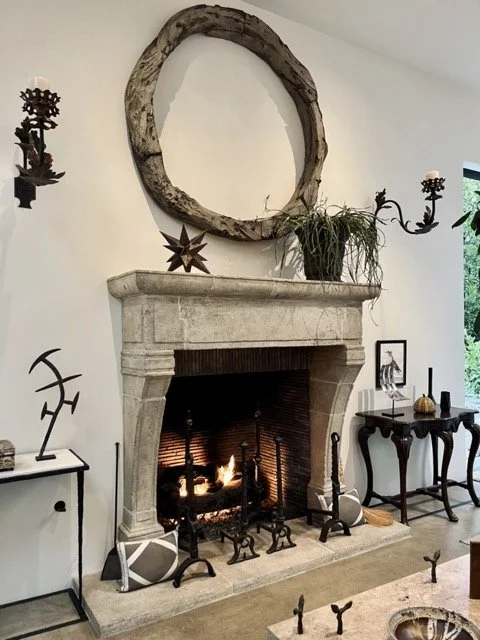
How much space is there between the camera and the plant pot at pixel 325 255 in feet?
10.0

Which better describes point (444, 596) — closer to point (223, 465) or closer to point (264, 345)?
point (264, 345)

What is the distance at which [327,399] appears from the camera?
329 centimetres

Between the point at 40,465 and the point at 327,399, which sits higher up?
the point at 327,399

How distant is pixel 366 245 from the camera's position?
10.3 feet

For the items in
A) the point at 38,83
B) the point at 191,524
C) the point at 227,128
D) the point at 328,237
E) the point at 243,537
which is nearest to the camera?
the point at 38,83

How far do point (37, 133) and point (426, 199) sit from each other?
8.55ft

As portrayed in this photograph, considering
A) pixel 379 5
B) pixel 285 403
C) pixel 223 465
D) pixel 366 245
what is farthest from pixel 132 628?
pixel 379 5

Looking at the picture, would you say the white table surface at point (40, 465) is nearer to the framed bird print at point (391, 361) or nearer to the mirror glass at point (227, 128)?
the mirror glass at point (227, 128)

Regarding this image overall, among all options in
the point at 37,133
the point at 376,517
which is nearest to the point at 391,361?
the point at 376,517

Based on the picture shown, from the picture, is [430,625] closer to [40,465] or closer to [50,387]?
[40,465]

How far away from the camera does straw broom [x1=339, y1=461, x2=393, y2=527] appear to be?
10.6 ft

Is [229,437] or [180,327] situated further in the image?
[229,437]

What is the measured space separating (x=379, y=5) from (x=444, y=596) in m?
3.33

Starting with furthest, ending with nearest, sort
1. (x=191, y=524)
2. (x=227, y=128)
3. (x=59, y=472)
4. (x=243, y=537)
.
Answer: (x=227, y=128), (x=243, y=537), (x=191, y=524), (x=59, y=472)
